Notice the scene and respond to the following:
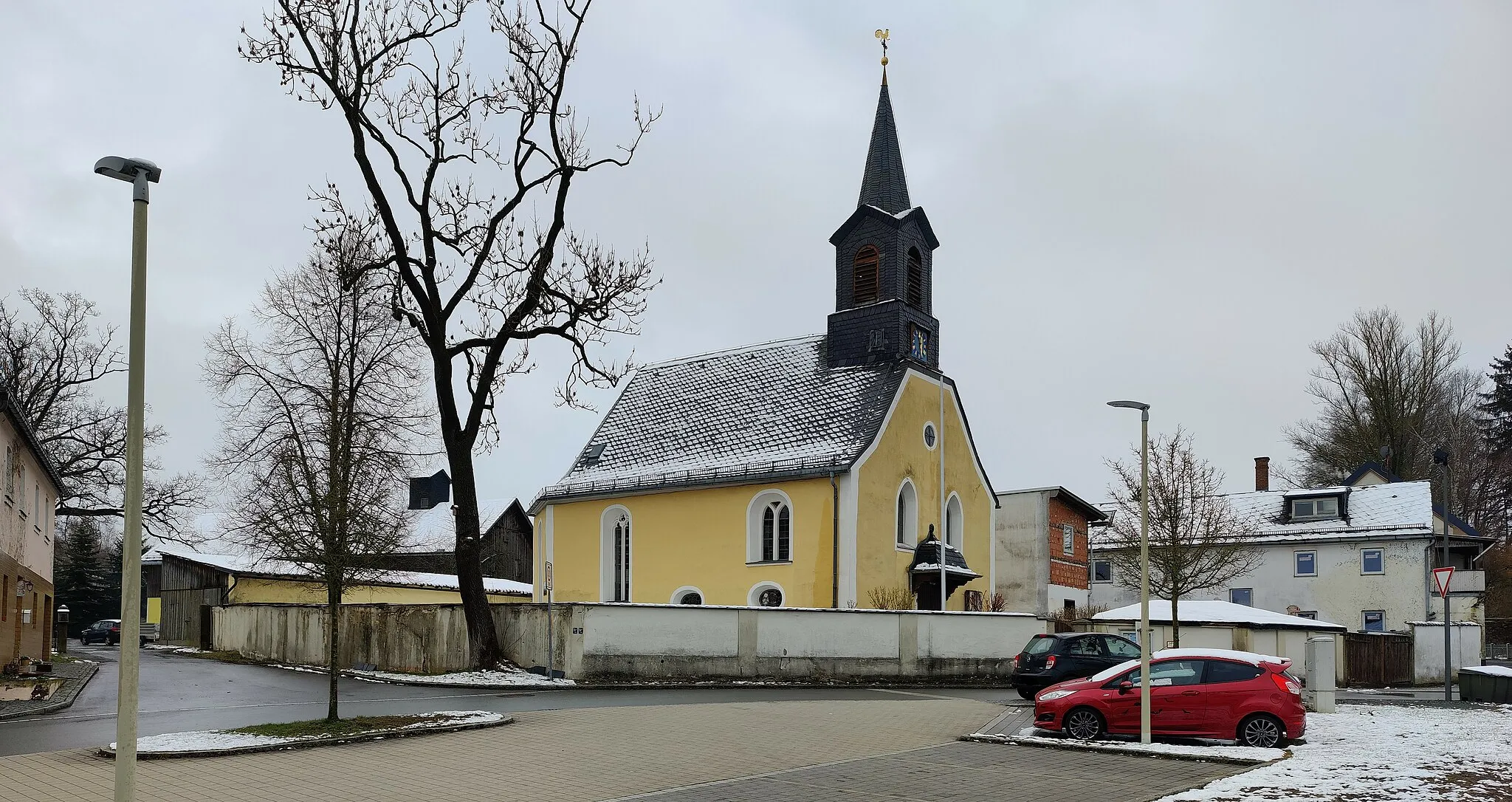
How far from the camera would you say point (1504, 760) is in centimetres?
1496

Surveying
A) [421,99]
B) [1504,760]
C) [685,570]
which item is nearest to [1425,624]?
[685,570]

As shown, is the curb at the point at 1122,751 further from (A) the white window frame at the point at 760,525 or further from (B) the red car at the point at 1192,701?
(A) the white window frame at the point at 760,525

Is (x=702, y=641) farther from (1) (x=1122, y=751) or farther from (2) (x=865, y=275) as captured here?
(2) (x=865, y=275)

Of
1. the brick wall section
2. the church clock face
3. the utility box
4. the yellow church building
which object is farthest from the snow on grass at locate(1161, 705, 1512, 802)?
the brick wall section

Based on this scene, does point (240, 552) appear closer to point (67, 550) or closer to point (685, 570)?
point (685, 570)

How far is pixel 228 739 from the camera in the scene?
15141 mm

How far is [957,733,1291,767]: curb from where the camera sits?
48.4 ft

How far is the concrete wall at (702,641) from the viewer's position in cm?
2639

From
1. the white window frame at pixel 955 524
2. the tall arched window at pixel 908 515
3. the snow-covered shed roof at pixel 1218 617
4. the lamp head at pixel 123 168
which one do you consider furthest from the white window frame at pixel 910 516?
the lamp head at pixel 123 168

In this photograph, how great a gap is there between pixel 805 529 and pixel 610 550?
7867mm

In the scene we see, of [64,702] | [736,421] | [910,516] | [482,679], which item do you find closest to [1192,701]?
[482,679]

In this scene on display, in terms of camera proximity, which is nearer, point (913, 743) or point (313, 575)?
point (913, 743)

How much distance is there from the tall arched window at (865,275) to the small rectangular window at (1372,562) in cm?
2532

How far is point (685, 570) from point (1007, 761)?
2449 cm
